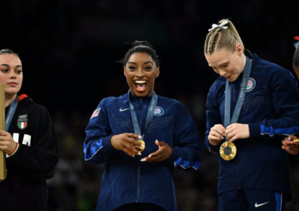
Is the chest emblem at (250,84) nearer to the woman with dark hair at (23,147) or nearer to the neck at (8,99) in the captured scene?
the woman with dark hair at (23,147)

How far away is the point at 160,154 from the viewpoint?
3.52 metres

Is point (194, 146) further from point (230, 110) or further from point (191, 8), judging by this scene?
point (191, 8)

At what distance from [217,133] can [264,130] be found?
308mm

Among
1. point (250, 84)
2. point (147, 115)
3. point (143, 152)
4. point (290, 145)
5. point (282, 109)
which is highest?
point (250, 84)

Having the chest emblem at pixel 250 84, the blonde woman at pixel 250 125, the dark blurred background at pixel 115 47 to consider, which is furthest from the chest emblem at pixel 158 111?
the dark blurred background at pixel 115 47

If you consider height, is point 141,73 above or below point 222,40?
below

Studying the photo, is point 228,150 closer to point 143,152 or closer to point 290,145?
point 290,145

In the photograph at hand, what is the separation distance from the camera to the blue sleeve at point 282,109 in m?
3.37

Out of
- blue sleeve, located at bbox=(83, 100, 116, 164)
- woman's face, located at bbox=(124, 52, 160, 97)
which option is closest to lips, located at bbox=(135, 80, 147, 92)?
woman's face, located at bbox=(124, 52, 160, 97)

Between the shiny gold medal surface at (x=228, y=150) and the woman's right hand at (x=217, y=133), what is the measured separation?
50 millimetres

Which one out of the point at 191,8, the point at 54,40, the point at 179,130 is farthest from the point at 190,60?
the point at 179,130

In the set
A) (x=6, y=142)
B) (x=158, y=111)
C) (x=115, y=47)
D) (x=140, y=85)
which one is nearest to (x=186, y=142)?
(x=158, y=111)

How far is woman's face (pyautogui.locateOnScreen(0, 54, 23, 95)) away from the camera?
375 centimetres

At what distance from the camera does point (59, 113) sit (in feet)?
31.3
